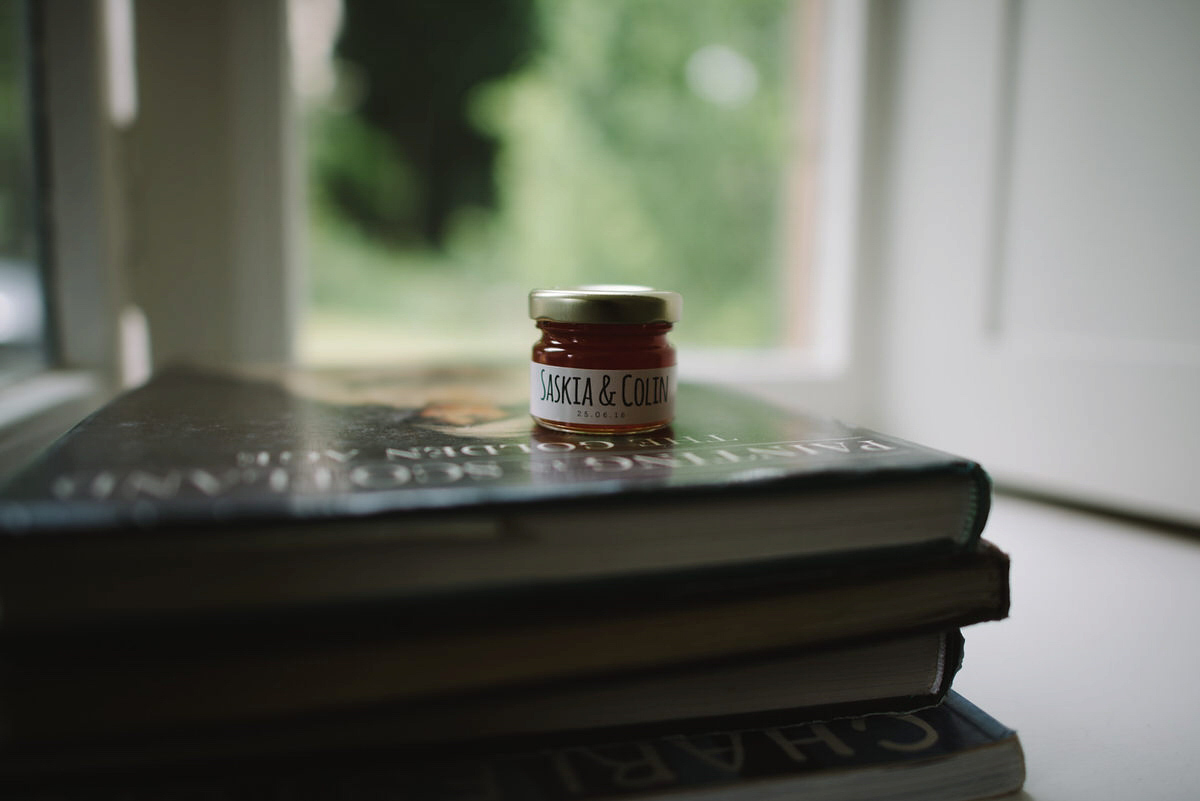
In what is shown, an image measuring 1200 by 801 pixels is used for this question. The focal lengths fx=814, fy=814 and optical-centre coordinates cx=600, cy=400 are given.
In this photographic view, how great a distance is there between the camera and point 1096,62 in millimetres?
837

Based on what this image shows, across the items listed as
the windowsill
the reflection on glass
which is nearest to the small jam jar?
the windowsill

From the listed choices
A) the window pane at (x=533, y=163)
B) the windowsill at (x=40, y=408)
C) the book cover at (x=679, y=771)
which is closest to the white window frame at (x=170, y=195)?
→ the windowsill at (x=40, y=408)

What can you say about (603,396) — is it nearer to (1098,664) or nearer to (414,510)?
(414,510)

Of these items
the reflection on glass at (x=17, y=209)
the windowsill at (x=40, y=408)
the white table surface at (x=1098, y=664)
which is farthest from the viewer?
the reflection on glass at (x=17, y=209)

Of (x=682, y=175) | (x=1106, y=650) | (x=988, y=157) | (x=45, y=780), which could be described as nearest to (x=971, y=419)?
(x=988, y=157)

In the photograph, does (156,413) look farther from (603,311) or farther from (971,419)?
(971,419)

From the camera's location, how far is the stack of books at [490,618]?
0.99 ft

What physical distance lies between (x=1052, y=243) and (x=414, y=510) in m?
0.82

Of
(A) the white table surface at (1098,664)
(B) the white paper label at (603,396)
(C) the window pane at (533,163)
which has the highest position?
(C) the window pane at (533,163)

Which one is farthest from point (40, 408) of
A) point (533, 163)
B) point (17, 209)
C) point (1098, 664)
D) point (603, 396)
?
point (533, 163)

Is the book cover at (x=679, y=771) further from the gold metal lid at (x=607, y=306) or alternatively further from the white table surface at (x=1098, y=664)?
the gold metal lid at (x=607, y=306)

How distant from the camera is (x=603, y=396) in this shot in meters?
0.50

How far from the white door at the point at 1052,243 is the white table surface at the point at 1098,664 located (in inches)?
4.7

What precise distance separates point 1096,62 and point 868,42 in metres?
0.38
